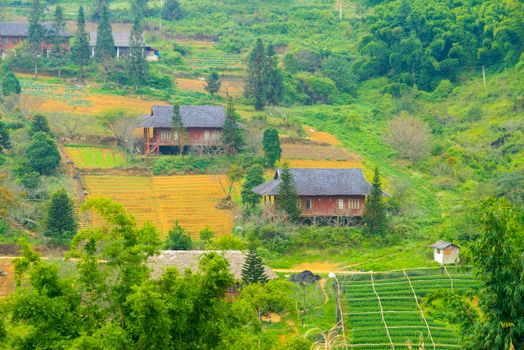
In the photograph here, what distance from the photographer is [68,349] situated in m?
17.0

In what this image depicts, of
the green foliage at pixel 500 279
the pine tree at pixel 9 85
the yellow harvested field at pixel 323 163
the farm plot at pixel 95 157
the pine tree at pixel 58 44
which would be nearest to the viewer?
the green foliage at pixel 500 279

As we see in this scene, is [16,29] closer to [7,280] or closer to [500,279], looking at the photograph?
[7,280]

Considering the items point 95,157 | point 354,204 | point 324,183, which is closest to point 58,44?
point 95,157

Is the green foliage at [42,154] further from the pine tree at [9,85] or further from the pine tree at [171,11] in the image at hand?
the pine tree at [171,11]

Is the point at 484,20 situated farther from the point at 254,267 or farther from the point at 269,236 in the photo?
the point at 254,267

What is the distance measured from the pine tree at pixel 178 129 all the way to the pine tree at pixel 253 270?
1793 cm

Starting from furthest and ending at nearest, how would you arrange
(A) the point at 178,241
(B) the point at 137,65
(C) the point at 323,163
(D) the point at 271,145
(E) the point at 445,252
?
(B) the point at 137,65
(C) the point at 323,163
(D) the point at 271,145
(A) the point at 178,241
(E) the point at 445,252

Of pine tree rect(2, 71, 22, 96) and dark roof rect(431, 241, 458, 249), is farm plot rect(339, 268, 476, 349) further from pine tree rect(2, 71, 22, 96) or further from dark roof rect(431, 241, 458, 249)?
pine tree rect(2, 71, 22, 96)

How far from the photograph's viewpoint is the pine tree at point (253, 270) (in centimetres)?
3522

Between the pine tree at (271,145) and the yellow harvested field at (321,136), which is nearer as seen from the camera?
the pine tree at (271,145)

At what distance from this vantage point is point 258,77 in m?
61.3

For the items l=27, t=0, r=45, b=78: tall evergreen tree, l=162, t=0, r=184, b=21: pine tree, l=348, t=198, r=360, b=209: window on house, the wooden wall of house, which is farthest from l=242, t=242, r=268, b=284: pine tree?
l=162, t=0, r=184, b=21: pine tree

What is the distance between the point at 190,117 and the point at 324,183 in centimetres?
1108

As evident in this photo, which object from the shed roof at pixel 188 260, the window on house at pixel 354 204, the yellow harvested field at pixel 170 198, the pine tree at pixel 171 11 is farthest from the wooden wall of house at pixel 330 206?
A: the pine tree at pixel 171 11
